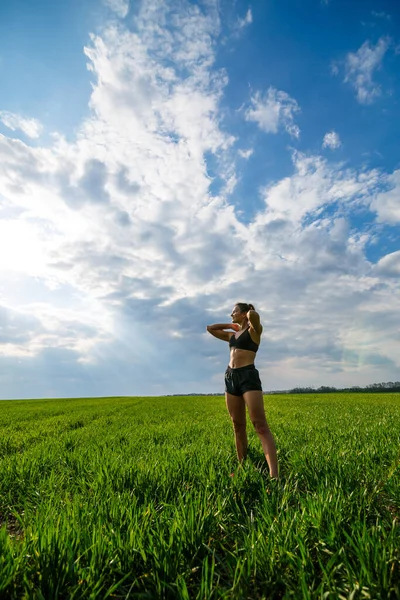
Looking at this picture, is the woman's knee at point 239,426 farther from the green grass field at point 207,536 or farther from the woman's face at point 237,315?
the woman's face at point 237,315

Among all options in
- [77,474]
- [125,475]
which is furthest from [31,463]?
[125,475]

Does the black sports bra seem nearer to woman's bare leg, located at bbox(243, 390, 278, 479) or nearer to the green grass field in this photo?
woman's bare leg, located at bbox(243, 390, 278, 479)

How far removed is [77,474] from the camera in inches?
214

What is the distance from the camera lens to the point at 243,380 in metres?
5.11

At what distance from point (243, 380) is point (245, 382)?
4 cm

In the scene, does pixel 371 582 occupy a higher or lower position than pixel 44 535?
lower

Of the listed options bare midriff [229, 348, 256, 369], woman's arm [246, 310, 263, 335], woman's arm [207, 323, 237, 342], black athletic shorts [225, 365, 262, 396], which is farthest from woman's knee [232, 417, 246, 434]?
woman's arm [246, 310, 263, 335]

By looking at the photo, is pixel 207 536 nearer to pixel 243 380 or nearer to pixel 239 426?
pixel 243 380

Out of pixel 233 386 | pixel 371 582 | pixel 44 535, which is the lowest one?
pixel 371 582

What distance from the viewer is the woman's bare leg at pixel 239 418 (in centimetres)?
536

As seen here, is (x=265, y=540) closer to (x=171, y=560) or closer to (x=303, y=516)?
(x=303, y=516)

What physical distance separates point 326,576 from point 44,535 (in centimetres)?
200

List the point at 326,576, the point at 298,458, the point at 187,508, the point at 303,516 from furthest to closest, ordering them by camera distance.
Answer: the point at 298,458
the point at 187,508
the point at 303,516
the point at 326,576

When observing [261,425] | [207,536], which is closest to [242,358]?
[261,425]
